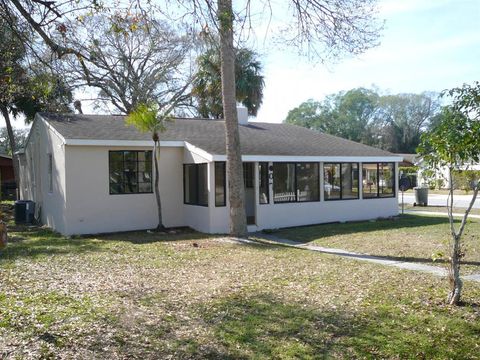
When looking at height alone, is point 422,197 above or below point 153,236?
above

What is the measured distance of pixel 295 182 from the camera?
18062 millimetres

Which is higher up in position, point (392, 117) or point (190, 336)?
point (392, 117)

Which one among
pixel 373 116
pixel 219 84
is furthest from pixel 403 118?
pixel 219 84

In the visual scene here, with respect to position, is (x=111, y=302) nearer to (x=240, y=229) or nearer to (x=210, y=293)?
(x=210, y=293)

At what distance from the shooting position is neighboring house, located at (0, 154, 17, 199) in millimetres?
34500

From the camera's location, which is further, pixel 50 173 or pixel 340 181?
pixel 340 181

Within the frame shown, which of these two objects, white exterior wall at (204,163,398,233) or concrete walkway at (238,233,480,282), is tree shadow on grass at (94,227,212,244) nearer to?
white exterior wall at (204,163,398,233)

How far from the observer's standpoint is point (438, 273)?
31.9 feet

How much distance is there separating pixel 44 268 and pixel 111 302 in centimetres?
349

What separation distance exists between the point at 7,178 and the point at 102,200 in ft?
75.2

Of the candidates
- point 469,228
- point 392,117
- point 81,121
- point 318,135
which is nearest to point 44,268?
point 81,121

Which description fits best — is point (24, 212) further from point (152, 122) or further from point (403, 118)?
Answer: point (403, 118)

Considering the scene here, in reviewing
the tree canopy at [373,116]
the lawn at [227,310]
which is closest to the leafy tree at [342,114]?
the tree canopy at [373,116]

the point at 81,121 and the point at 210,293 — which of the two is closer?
the point at 210,293
